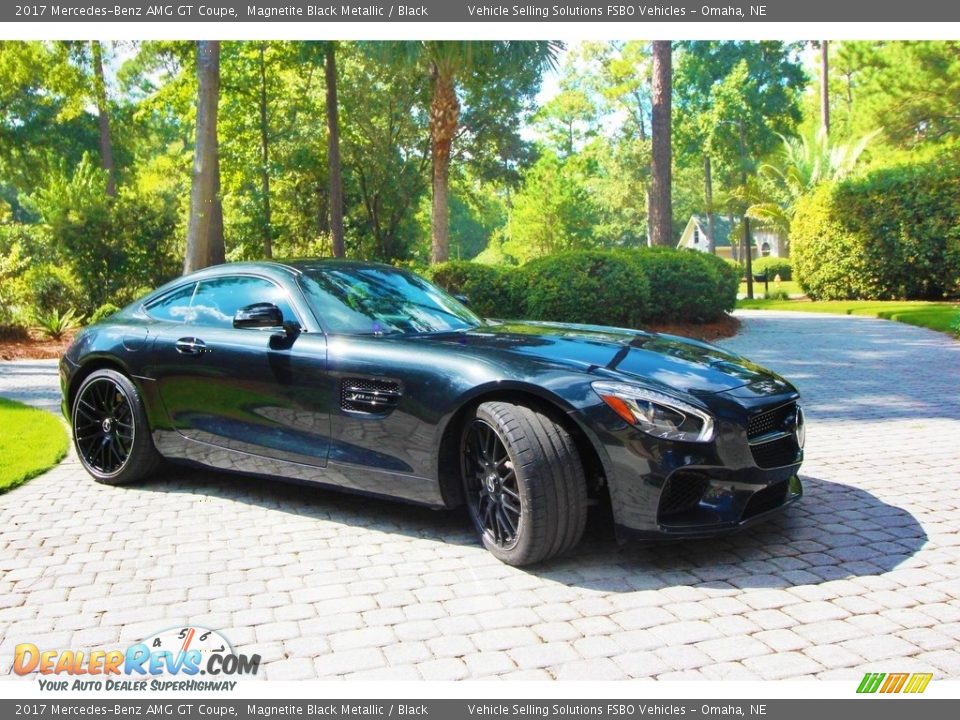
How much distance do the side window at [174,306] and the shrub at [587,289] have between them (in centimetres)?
830

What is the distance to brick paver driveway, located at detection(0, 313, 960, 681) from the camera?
10.4ft

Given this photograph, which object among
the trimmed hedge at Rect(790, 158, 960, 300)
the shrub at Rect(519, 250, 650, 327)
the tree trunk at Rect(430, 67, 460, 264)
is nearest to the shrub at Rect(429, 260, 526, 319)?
the shrub at Rect(519, 250, 650, 327)

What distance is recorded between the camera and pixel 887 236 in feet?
72.3

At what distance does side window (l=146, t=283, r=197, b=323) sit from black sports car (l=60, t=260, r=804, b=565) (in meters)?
0.01

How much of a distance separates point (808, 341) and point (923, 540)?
1056cm

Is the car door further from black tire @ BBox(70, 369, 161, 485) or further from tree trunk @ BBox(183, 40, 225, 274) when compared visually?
tree trunk @ BBox(183, 40, 225, 274)

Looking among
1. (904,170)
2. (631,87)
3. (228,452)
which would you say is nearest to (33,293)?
(228,452)

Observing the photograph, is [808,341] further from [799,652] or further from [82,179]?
[82,179]

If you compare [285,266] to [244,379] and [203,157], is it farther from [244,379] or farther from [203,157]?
[203,157]

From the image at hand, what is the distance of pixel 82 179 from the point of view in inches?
813

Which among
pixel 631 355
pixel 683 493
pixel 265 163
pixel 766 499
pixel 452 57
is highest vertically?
pixel 452 57

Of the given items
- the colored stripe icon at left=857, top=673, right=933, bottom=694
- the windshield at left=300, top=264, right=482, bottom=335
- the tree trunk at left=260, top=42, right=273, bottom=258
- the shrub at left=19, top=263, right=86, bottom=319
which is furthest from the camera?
the tree trunk at left=260, top=42, right=273, bottom=258

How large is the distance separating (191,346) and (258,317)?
81cm

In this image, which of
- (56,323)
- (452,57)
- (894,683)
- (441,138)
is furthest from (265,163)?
(894,683)
